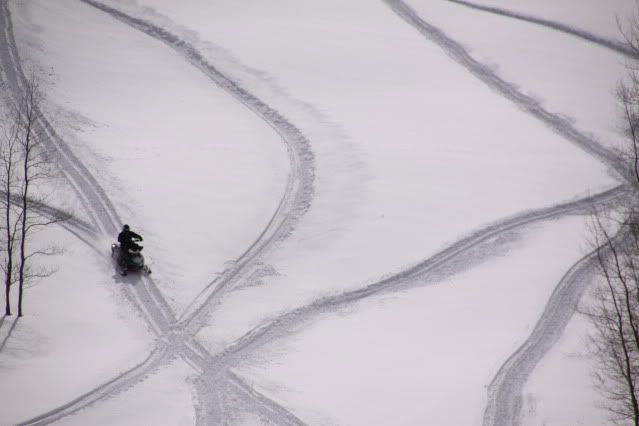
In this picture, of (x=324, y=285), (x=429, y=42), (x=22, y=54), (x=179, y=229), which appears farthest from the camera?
(x=429, y=42)

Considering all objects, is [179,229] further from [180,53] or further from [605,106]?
[605,106]

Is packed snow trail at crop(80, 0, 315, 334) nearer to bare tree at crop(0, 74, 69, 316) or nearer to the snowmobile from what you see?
the snowmobile

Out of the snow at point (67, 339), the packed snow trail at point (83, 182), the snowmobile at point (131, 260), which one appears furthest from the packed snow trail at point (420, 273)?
the snowmobile at point (131, 260)

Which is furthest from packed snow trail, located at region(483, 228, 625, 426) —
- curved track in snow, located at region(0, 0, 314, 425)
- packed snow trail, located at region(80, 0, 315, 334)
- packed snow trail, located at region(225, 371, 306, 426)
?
packed snow trail, located at region(80, 0, 315, 334)

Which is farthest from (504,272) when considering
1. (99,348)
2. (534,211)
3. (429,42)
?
(429,42)

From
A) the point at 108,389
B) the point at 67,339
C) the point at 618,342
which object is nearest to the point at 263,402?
the point at 108,389
